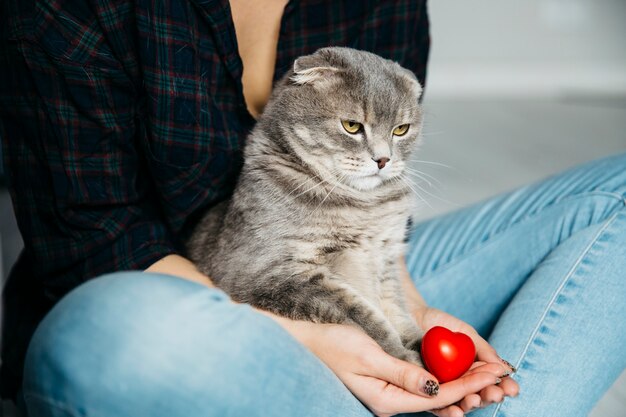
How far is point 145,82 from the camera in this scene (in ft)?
4.61

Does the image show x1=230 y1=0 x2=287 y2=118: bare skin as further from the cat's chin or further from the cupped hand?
the cupped hand

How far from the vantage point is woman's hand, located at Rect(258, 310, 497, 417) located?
1129mm

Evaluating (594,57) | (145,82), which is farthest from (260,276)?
(594,57)

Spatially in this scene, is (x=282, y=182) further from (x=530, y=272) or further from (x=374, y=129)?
(x=530, y=272)

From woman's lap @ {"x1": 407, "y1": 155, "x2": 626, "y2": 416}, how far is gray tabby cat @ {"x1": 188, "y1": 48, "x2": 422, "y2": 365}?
218 millimetres

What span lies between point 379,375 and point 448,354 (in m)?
0.12

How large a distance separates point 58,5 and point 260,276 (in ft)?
2.19

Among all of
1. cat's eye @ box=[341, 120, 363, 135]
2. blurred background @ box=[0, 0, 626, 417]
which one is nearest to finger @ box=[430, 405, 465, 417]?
cat's eye @ box=[341, 120, 363, 135]

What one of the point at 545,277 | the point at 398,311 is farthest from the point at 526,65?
the point at 398,311

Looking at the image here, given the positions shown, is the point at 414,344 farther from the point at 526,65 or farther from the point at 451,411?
the point at 526,65

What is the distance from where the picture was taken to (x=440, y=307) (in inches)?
66.1

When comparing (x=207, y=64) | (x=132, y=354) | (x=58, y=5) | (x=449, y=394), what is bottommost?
(x=449, y=394)

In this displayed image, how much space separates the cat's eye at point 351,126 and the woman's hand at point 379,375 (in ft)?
1.45

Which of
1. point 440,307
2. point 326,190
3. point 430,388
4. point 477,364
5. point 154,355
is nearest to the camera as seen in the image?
point 154,355
